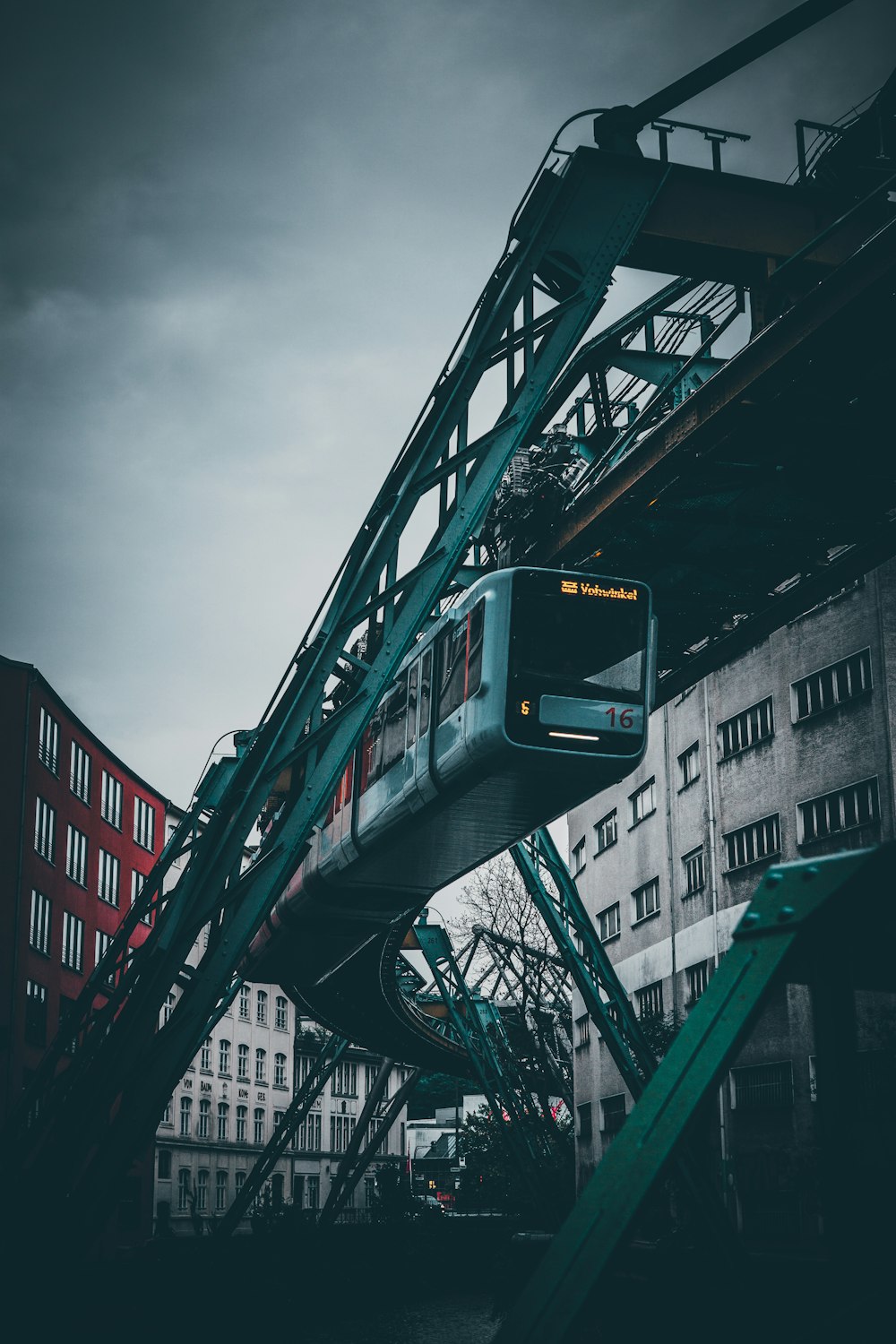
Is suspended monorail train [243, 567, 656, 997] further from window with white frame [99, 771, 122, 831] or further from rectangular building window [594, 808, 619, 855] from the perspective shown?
window with white frame [99, 771, 122, 831]

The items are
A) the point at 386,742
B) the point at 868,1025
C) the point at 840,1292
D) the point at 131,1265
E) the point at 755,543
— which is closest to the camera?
the point at 840,1292

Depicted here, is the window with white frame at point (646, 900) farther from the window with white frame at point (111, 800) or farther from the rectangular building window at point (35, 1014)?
the window with white frame at point (111, 800)

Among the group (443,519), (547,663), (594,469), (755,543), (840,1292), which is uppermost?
(594,469)

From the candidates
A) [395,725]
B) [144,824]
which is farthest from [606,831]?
[395,725]

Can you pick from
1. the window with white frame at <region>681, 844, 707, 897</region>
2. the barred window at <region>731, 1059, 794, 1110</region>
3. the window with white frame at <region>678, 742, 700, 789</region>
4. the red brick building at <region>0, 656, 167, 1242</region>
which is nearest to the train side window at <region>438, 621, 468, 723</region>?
the barred window at <region>731, 1059, 794, 1110</region>

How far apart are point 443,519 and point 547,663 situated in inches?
69.0

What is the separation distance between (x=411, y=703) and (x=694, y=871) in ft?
49.8

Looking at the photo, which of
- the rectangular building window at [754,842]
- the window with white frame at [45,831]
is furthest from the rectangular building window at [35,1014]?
the rectangular building window at [754,842]

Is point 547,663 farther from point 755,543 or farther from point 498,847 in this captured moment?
point 755,543

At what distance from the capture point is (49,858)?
3644 centimetres

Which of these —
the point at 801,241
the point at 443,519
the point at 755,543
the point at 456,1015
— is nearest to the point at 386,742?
the point at 443,519

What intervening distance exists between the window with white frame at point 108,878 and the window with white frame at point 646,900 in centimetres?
1899

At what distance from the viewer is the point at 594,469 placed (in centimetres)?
1802

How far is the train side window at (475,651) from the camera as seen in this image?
1191 cm
